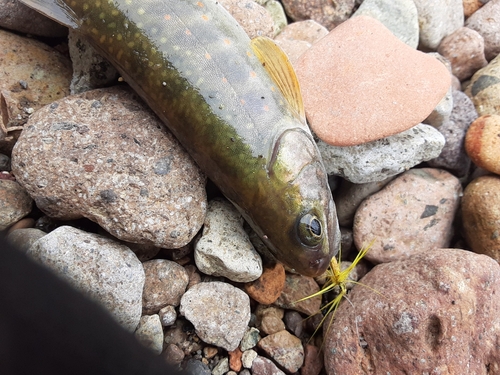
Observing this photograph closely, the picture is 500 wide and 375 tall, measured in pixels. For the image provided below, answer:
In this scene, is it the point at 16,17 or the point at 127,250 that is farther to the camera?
the point at 16,17

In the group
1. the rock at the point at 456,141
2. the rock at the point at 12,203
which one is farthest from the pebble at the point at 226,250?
the rock at the point at 456,141

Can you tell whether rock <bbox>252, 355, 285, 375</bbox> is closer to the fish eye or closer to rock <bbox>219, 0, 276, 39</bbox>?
the fish eye

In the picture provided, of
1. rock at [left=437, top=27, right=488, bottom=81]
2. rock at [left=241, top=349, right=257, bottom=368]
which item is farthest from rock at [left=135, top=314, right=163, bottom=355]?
rock at [left=437, top=27, right=488, bottom=81]

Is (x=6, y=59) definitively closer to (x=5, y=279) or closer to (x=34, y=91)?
(x=34, y=91)

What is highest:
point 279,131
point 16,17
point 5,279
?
point 16,17

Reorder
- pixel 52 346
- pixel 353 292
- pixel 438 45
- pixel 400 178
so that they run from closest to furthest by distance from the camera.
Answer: pixel 52 346
pixel 353 292
pixel 400 178
pixel 438 45

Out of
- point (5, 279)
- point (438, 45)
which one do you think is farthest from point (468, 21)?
point (5, 279)

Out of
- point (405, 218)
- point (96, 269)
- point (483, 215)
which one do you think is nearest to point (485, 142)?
point (483, 215)
